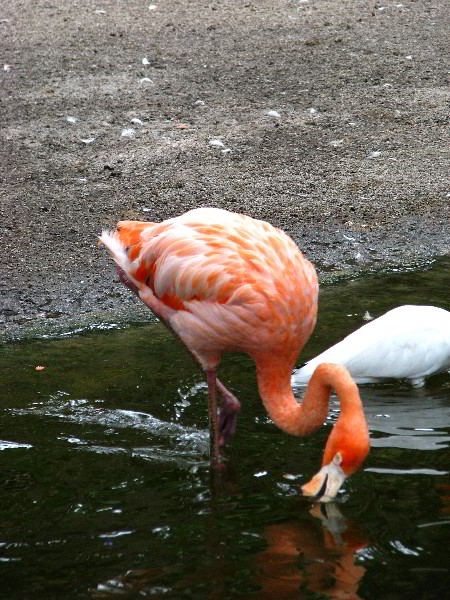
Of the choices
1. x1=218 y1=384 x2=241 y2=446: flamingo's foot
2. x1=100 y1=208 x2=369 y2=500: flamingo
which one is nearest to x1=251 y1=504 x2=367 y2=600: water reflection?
x1=100 y1=208 x2=369 y2=500: flamingo

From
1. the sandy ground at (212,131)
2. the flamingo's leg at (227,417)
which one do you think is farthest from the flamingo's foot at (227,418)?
the sandy ground at (212,131)

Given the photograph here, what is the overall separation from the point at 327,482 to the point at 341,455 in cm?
14

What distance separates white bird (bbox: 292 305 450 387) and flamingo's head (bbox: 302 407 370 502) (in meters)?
1.27

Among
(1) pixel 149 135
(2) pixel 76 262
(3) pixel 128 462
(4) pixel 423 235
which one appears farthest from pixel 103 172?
(3) pixel 128 462

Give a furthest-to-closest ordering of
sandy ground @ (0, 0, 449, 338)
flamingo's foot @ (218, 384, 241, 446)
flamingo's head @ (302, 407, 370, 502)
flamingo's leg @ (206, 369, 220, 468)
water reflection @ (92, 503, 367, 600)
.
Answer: sandy ground @ (0, 0, 449, 338) < flamingo's foot @ (218, 384, 241, 446) < flamingo's leg @ (206, 369, 220, 468) < flamingo's head @ (302, 407, 370, 502) < water reflection @ (92, 503, 367, 600)

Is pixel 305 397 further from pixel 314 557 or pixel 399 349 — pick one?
pixel 399 349

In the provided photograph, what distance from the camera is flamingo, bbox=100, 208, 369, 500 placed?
392cm

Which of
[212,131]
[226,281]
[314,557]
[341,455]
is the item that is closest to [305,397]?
[341,455]

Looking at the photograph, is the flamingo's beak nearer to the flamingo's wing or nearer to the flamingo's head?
the flamingo's head

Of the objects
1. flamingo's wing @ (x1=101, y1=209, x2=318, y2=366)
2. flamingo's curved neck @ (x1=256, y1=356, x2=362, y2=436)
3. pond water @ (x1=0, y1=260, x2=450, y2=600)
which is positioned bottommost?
pond water @ (x1=0, y1=260, x2=450, y2=600)

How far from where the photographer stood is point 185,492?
12.9ft

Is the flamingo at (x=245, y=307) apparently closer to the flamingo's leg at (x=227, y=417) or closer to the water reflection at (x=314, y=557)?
the flamingo's leg at (x=227, y=417)

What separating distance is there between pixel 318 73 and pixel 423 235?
307 cm

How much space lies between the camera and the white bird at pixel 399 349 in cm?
502
